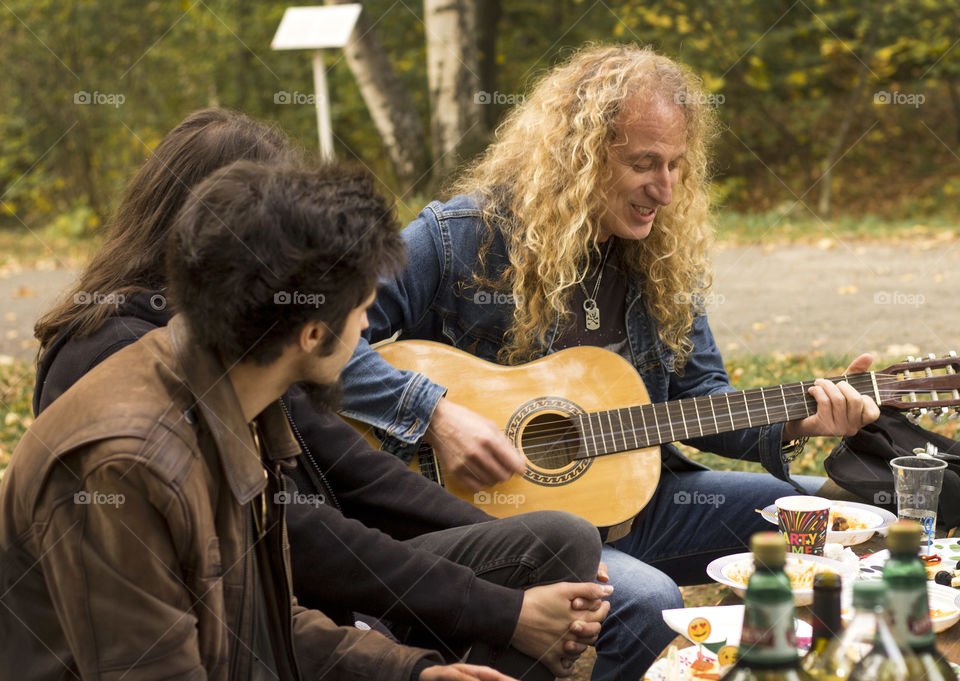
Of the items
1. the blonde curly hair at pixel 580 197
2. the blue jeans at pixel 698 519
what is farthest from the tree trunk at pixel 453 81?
the blue jeans at pixel 698 519

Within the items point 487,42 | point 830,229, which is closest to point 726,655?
point 830,229

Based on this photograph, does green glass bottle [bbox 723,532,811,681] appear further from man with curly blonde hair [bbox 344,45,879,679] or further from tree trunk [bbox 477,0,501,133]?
tree trunk [bbox 477,0,501,133]

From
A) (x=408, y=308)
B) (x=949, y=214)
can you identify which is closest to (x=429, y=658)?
(x=408, y=308)

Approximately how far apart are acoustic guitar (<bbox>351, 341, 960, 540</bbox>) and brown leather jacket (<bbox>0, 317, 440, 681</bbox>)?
1094 mm

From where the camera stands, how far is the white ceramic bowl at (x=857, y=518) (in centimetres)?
231

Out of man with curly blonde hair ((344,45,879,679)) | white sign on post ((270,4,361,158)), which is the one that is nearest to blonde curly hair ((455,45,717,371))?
man with curly blonde hair ((344,45,879,679))

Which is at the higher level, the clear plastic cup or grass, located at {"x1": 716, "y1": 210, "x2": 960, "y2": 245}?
grass, located at {"x1": 716, "y1": 210, "x2": 960, "y2": 245}

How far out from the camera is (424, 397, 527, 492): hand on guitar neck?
8.87 ft

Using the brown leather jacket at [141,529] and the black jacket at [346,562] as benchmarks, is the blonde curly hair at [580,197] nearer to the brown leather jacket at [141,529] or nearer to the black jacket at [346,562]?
the black jacket at [346,562]

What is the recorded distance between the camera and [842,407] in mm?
2697

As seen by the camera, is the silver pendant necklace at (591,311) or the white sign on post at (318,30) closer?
the silver pendant necklace at (591,311)

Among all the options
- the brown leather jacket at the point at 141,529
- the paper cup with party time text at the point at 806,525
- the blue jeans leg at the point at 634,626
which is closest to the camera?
the brown leather jacket at the point at 141,529

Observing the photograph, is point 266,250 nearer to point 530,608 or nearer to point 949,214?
point 530,608

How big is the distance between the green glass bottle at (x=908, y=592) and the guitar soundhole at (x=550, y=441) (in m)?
1.76
